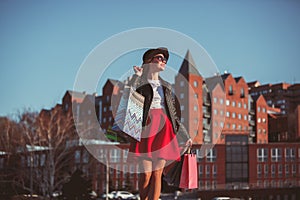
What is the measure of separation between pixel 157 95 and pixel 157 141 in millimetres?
367

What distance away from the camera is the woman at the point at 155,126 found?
3.38 meters

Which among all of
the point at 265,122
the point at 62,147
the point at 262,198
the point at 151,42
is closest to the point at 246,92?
the point at 265,122

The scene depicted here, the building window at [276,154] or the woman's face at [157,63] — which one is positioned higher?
the woman's face at [157,63]

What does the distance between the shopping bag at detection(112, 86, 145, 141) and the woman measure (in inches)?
2.8

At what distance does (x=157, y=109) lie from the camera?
3492mm

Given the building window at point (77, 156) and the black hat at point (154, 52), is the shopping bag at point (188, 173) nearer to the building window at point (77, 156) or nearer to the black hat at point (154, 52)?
the black hat at point (154, 52)

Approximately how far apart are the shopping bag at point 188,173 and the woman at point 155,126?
78 millimetres

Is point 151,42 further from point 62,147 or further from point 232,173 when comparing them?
point 232,173

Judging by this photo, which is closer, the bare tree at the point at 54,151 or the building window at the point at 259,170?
the bare tree at the point at 54,151

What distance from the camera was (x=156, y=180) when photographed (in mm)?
3354

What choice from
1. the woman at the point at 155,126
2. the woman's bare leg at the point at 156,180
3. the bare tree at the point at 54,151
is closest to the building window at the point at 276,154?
the bare tree at the point at 54,151

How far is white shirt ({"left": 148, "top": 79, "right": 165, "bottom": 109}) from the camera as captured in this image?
3.50m

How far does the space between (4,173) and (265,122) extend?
34977 mm

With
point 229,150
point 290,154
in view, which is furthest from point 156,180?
point 290,154
